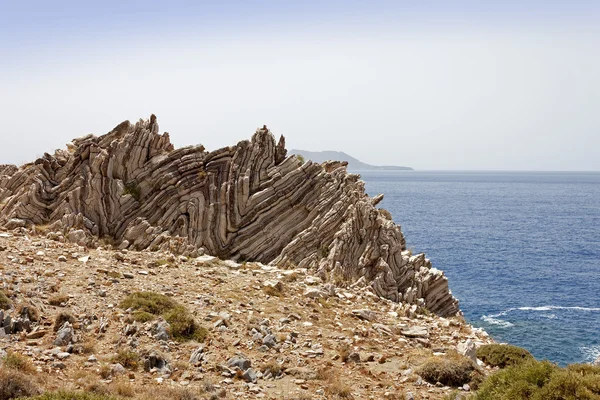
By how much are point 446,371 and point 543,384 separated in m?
3.83

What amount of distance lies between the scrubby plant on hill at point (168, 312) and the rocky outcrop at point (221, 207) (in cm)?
960

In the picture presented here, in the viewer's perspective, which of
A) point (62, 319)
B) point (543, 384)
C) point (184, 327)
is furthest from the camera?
point (184, 327)

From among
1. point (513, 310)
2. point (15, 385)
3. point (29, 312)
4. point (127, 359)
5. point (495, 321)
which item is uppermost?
point (29, 312)

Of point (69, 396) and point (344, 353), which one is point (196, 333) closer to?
point (344, 353)

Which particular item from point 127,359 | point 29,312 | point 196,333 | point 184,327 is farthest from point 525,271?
point 29,312

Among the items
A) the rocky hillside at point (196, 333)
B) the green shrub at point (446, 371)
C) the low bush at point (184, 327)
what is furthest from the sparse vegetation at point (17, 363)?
the green shrub at point (446, 371)

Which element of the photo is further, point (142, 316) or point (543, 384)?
point (142, 316)

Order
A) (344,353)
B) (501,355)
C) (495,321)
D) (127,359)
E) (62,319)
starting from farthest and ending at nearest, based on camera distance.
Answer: (495,321)
(501,355)
(344,353)
(62,319)
(127,359)

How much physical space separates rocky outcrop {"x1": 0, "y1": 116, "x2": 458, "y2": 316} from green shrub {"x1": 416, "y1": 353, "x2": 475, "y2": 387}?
12.5 metres

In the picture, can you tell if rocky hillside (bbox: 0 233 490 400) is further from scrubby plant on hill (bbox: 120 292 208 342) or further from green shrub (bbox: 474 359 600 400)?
green shrub (bbox: 474 359 600 400)

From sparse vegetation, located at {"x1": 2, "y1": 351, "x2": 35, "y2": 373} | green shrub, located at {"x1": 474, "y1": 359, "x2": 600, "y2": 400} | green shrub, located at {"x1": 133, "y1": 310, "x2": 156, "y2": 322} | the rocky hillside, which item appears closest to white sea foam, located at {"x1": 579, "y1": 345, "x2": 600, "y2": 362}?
the rocky hillside

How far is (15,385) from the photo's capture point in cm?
1541

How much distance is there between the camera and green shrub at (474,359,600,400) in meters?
16.0

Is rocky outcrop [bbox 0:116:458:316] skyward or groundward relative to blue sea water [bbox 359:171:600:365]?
skyward
